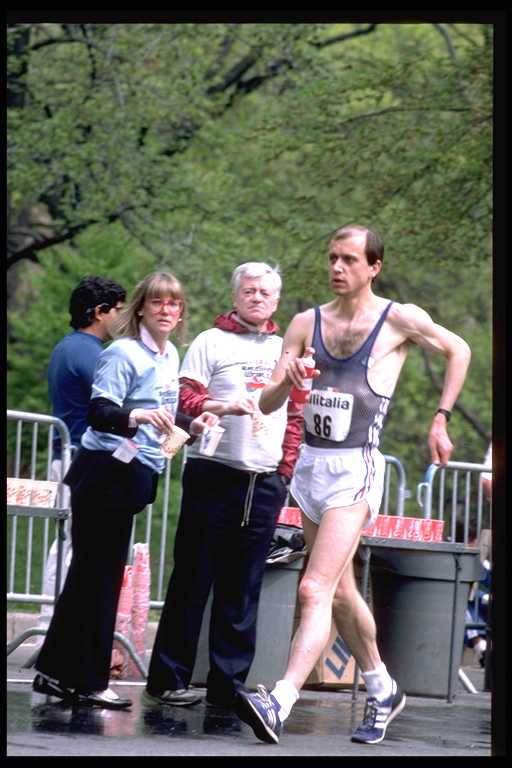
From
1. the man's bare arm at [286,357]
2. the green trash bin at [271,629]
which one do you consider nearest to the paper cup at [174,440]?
the man's bare arm at [286,357]

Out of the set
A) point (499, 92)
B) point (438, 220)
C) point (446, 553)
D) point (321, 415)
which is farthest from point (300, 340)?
point (438, 220)

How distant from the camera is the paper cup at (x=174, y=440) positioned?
24.3 feet

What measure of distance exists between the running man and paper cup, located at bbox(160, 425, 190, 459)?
40 cm

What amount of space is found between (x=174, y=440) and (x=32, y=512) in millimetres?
1932

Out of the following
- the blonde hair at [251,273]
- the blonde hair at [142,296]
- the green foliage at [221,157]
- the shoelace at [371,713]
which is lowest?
the shoelace at [371,713]

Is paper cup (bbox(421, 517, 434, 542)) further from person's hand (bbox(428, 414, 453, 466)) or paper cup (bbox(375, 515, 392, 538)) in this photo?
person's hand (bbox(428, 414, 453, 466))

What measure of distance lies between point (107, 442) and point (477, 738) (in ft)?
7.38

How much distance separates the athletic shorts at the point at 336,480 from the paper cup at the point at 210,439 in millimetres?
516

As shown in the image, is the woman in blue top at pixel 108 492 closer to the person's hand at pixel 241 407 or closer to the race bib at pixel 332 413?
the person's hand at pixel 241 407

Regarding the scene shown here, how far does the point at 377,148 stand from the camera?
1903 cm

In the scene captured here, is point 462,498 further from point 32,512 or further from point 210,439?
point 210,439

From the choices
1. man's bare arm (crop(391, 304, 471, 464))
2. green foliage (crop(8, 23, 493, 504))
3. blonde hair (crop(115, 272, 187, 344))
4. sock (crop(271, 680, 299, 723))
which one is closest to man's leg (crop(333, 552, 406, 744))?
sock (crop(271, 680, 299, 723))

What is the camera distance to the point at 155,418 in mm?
7312

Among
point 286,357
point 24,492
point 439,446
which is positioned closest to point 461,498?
point 24,492
